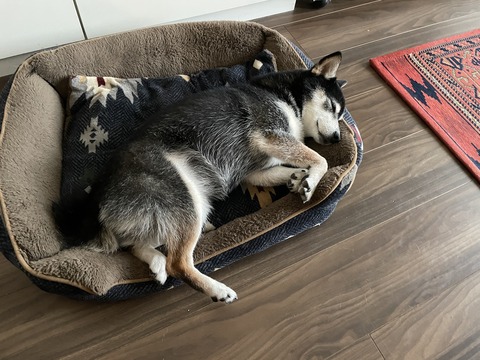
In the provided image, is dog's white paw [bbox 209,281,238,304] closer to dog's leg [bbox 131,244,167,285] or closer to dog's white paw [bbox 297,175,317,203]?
dog's leg [bbox 131,244,167,285]

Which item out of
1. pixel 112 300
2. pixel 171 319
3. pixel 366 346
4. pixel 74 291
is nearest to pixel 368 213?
pixel 366 346

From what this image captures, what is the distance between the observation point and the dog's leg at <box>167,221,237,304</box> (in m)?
1.47

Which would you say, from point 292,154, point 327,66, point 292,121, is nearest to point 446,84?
point 327,66

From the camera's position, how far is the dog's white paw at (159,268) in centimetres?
149

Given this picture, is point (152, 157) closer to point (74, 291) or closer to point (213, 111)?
point (213, 111)

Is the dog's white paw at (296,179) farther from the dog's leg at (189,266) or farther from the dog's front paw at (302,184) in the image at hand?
the dog's leg at (189,266)

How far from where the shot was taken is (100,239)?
1545 millimetres

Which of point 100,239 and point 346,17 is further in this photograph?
point 346,17

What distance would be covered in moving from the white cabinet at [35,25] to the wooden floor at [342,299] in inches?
47.8

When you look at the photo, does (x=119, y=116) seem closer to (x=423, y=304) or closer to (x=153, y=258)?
(x=153, y=258)

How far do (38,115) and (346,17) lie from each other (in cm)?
216

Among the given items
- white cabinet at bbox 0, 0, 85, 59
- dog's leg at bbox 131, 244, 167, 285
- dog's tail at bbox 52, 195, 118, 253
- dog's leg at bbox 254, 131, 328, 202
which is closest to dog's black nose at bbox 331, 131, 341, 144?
dog's leg at bbox 254, 131, 328, 202

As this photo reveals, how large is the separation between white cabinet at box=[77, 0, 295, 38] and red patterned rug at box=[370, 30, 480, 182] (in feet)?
3.41

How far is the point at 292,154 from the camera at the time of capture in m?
1.72
